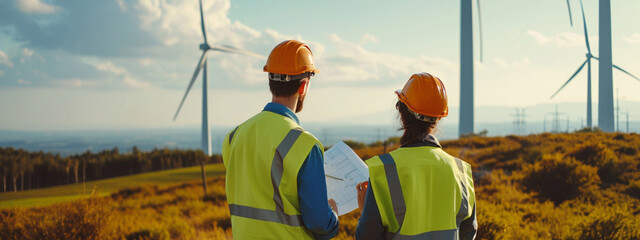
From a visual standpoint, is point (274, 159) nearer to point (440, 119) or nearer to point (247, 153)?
point (247, 153)

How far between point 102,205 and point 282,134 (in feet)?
26.1

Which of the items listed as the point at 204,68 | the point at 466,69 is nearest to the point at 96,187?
the point at 204,68

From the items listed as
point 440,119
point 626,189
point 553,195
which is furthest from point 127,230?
point 626,189

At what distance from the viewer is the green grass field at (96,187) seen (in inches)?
550

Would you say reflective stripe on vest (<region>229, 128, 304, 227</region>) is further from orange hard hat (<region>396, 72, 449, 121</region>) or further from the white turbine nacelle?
the white turbine nacelle

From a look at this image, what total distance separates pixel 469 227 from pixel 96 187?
29.6 feet

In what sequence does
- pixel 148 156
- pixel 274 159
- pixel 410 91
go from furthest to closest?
pixel 148 156 < pixel 410 91 < pixel 274 159

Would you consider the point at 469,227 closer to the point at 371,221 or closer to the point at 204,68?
the point at 371,221

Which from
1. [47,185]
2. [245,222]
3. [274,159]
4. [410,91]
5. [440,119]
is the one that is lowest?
[47,185]

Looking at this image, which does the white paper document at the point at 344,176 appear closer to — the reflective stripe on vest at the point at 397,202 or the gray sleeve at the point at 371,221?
the gray sleeve at the point at 371,221

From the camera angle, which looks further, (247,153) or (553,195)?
(553,195)

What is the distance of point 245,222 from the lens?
9.01ft

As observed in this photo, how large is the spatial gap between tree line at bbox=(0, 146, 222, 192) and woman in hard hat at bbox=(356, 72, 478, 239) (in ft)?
Answer: 35.4

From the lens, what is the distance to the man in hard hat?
8.34 feet
